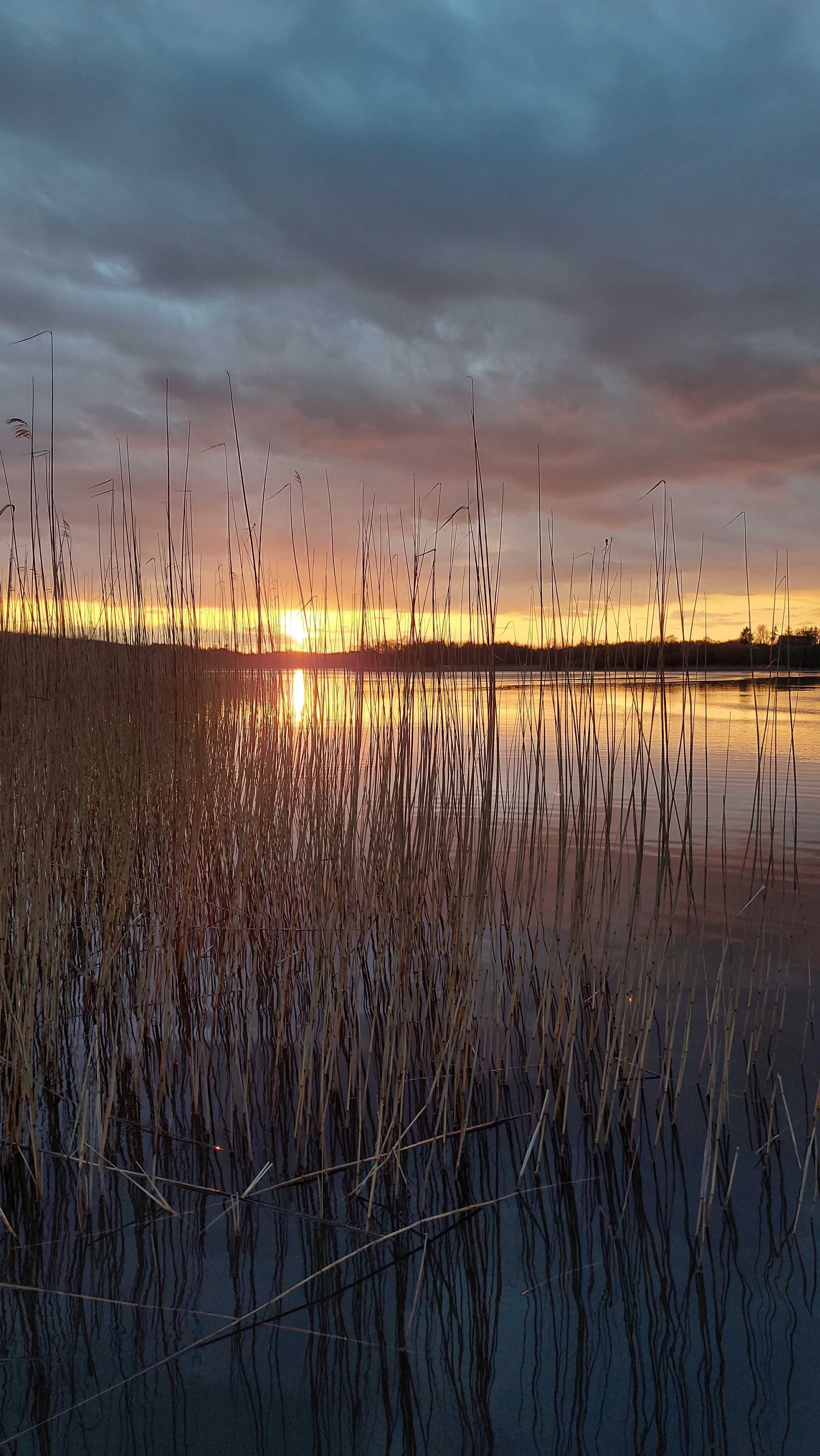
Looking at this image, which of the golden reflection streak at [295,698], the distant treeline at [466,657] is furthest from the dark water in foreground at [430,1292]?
the golden reflection streak at [295,698]

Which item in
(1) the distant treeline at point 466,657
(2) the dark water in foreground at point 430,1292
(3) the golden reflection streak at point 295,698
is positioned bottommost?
(2) the dark water in foreground at point 430,1292

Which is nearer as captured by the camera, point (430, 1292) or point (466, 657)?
point (430, 1292)

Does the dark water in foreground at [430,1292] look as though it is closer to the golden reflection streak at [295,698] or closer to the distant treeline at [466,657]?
the distant treeline at [466,657]

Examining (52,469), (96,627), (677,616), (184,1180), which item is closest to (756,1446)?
(184,1180)

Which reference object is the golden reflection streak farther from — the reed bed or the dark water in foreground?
the dark water in foreground

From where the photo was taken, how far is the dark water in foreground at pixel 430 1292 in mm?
1016

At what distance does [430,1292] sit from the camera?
1.19 meters

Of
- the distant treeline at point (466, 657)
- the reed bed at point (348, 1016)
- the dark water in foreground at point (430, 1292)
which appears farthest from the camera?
the distant treeline at point (466, 657)

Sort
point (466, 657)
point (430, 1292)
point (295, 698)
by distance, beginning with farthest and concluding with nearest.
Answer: point (295, 698) → point (466, 657) → point (430, 1292)

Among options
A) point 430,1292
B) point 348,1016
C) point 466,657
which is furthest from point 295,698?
point 430,1292

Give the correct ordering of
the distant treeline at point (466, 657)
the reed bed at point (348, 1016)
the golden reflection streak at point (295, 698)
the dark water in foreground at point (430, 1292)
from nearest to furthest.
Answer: the dark water in foreground at point (430, 1292)
the reed bed at point (348, 1016)
the distant treeline at point (466, 657)
the golden reflection streak at point (295, 698)

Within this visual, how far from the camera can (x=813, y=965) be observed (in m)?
2.36

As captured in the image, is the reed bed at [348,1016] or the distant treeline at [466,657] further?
the distant treeline at [466,657]

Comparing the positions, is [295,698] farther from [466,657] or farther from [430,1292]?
[430,1292]
